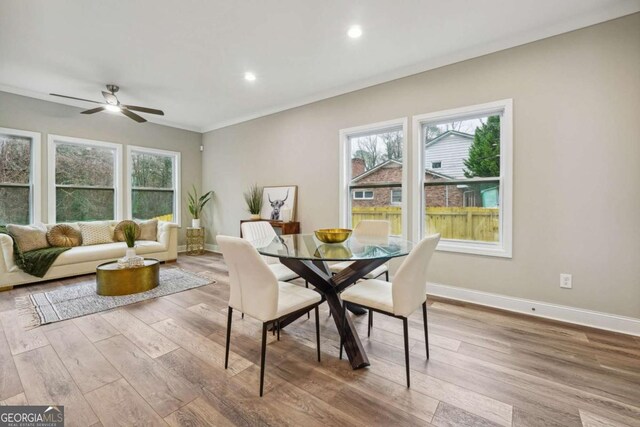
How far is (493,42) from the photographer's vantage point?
285 centimetres

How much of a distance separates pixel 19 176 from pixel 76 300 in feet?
8.61

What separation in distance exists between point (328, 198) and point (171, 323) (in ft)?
8.38

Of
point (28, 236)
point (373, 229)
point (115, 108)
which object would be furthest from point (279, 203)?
point (28, 236)

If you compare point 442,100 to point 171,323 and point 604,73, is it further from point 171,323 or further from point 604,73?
point 171,323

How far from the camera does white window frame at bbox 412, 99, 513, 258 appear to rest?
2.84 metres

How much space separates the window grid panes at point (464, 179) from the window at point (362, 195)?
0.75m

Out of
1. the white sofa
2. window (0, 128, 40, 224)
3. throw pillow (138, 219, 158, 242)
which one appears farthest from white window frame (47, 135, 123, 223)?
throw pillow (138, 219, 158, 242)

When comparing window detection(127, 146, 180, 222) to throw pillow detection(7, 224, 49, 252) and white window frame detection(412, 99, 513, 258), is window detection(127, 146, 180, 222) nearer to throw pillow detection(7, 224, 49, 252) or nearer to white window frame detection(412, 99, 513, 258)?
→ throw pillow detection(7, 224, 49, 252)

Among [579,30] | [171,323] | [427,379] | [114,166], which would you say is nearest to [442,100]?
[579,30]

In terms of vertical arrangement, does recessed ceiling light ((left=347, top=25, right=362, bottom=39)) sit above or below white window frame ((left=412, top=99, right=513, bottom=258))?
above

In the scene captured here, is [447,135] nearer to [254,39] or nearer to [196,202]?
[254,39]

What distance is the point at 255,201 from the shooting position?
16.6 feet

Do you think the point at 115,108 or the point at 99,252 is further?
the point at 99,252

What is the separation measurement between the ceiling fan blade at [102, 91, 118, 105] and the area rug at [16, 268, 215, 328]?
2634 mm
